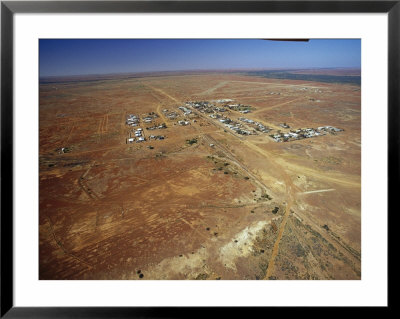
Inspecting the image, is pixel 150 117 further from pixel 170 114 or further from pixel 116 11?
pixel 116 11

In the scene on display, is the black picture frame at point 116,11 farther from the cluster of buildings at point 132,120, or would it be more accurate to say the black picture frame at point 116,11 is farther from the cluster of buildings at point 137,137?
the cluster of buildings at point 132,120

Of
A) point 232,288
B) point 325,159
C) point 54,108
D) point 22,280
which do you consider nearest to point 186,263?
point 232,288

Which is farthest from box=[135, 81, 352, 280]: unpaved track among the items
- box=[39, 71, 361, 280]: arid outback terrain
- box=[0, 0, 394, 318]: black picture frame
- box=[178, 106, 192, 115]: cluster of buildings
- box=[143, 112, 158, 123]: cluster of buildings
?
box=[178, 106, 192, 115]: cluster of buildings

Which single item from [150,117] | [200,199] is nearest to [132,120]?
[150,117]

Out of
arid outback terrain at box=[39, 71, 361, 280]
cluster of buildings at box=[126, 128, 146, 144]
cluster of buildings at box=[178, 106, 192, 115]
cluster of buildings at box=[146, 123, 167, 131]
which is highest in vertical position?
cluster of buildings at box=[178, 106, 192, 115]

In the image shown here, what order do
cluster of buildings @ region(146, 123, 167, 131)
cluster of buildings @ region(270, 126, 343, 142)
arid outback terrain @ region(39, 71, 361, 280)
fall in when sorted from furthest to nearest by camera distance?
cluster of buildings @ region(146, 123, 167, 131) → cluster of buildings @ region(270, 126, 343, 142) → arid outback terrain @ region(39, 71, 361, 280)

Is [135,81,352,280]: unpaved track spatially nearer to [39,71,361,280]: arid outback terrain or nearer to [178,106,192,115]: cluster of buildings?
[39,71,361,280]: arid outback terrain

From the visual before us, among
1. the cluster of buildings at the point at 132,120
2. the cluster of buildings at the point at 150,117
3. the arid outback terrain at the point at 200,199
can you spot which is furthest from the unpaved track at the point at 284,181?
the cluster of buildings at the point at 132,120

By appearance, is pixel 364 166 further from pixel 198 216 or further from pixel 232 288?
pixel 198 216
